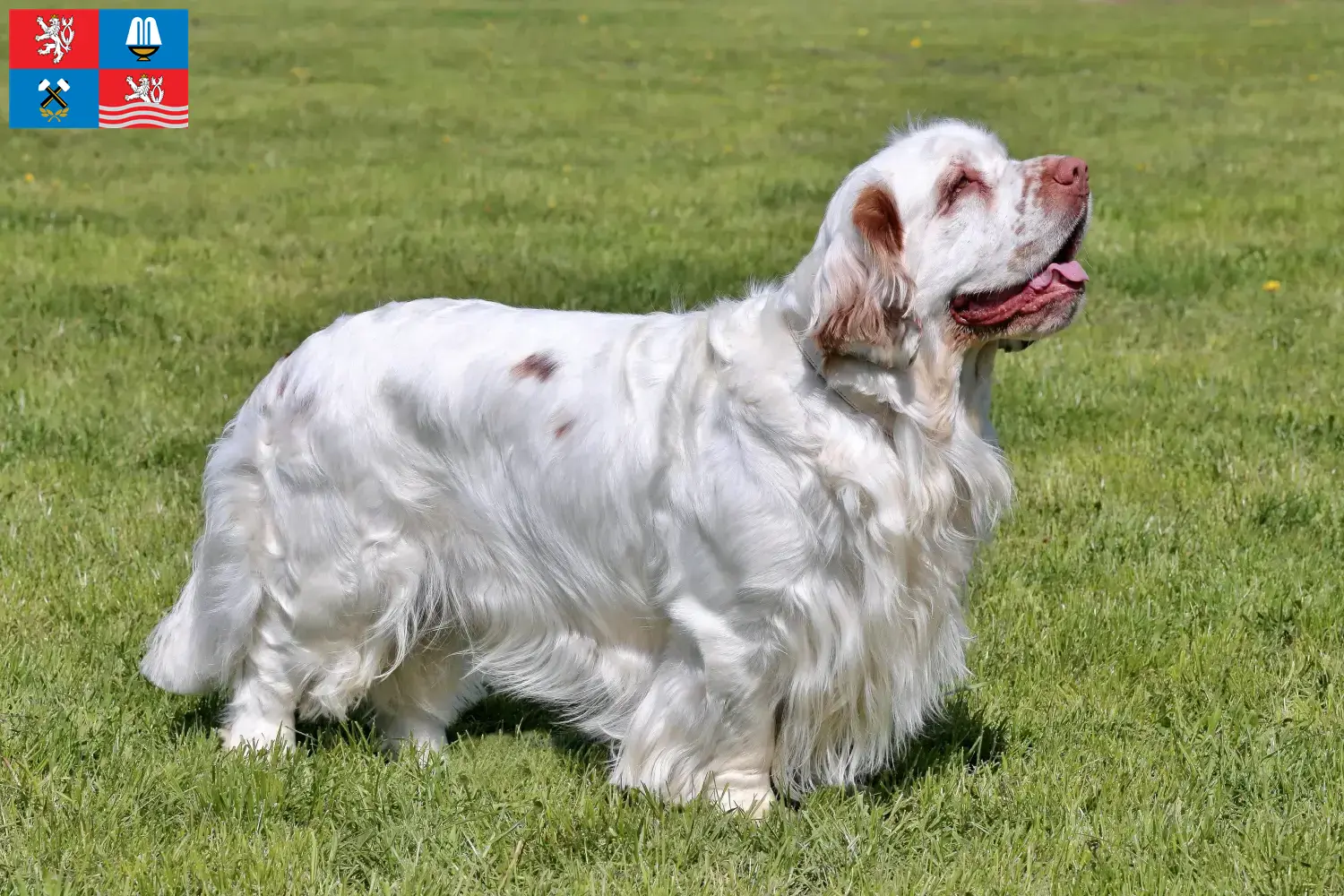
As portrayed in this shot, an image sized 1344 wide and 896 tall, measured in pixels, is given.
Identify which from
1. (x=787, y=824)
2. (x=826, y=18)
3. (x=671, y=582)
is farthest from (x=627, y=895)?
(x=826, y=18)

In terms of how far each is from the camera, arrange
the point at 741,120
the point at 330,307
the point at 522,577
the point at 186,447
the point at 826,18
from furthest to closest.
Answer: the point at 826,18, the point at 741,120, the point at 330,307, the point at 186,447, the point at 522,577

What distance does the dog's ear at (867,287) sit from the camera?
3.12 metres

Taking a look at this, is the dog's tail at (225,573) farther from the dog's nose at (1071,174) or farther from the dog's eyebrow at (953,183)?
the dog's nose at (1071,174)

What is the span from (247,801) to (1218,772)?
2259 millimetres

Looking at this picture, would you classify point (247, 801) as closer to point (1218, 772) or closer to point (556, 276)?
point (1218, 772)

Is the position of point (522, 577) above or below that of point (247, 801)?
above

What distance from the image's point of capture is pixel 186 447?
598 centimetres

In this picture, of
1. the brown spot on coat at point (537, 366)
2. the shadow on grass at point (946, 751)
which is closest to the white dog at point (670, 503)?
the brown spot on coat at point (537, 366)

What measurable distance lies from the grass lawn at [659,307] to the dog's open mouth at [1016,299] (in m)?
1.13

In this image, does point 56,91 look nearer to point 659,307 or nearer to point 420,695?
point 659,307

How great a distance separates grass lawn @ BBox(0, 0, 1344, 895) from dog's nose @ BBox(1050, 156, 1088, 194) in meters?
1.38

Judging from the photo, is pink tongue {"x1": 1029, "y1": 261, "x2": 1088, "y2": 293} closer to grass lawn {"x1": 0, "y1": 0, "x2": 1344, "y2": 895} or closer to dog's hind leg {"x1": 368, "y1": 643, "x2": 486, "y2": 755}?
grass lawn {"x1": 0, "y1": 0, "x2": 1344, "y2": 895}

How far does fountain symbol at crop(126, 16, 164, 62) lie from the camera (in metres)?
17.5

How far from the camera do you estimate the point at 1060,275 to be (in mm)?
3240
